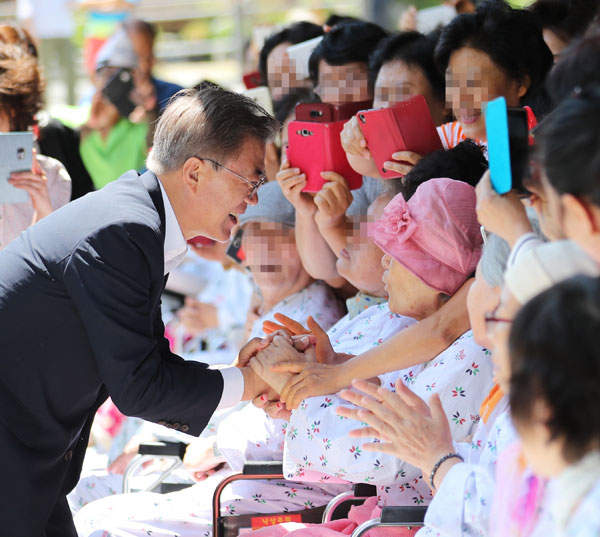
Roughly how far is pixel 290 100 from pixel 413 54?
93 centimetres

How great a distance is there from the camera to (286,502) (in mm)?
3232

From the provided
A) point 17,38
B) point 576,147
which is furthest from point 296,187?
point 17,38

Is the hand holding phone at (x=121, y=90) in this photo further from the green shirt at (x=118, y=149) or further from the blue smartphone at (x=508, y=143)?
the blue smartphone at (x=508, y=143)

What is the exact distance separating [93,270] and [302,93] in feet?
7.28

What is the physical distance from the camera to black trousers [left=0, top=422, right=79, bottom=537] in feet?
8.26

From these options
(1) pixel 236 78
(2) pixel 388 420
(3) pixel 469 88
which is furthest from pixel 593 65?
(1) pixel 236 78

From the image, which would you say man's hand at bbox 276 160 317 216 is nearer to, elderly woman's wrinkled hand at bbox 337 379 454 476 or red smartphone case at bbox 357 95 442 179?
red smartphone case at bbox 357 95 442 179

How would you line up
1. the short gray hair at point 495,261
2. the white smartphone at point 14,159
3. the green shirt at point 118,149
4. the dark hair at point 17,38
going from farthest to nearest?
the green shirt at point 118,149 → the dark hair at point 17,38 → the white smartphone at point 14,159 → the short gray hair at point 495,261

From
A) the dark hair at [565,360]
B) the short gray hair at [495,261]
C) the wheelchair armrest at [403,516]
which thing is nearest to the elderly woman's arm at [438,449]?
the wheelchair armrest at [403,516]

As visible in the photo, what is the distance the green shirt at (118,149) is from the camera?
6008mm

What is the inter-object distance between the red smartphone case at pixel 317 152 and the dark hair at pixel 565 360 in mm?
2089

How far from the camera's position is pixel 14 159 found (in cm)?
392

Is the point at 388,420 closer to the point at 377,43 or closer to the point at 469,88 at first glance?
the point at 469,88

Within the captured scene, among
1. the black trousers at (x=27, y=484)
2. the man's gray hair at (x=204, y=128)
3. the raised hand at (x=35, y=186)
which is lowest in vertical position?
the black trousers at (x=27, y=484)
